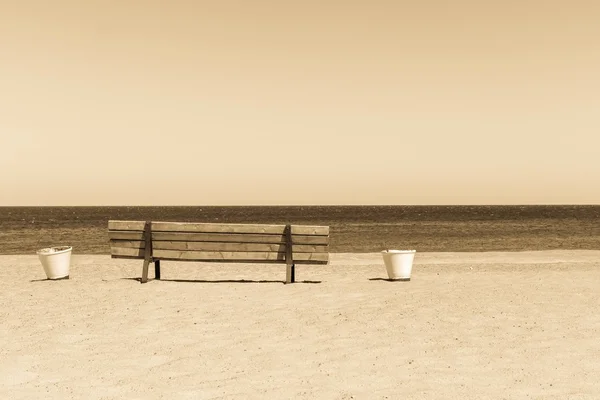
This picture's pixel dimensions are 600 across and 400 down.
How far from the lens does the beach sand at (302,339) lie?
536 cm

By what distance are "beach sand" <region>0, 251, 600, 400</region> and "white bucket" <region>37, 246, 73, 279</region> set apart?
407 millimetres

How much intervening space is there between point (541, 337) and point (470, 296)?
2.74 metres

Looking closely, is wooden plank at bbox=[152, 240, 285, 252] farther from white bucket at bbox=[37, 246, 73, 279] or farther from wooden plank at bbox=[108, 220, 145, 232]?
white bucket at bbox=[37, 246, 73, 279]

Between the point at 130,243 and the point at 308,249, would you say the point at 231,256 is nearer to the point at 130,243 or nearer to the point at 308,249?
the point at 308,249

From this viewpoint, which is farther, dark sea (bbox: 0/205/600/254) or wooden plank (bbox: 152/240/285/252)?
dark sea (bbox: 0/205/600/254)

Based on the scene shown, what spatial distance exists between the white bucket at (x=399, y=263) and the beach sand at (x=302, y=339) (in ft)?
0.95

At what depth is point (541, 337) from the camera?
7.04 metres

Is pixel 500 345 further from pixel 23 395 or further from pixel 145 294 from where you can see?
pixel 145 294

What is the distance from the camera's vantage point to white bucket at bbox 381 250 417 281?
11.7m

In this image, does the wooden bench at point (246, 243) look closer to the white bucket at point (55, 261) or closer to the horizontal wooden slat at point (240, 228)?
the horizontal wooden slat at point (240, 228)

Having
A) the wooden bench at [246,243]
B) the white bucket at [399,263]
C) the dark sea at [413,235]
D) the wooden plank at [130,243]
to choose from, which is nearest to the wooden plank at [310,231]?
the wooden bench at [246,243]

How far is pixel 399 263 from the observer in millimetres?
11852

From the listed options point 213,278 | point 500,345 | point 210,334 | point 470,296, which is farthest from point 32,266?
point 500,345

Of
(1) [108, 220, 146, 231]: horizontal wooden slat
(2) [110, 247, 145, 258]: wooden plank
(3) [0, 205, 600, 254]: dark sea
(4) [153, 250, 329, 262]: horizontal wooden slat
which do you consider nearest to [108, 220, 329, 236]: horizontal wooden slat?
(1) [108, 220, 146, 231]: horizontal wooden slat
